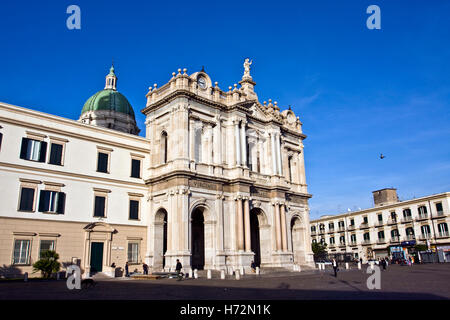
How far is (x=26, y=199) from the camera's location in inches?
1148

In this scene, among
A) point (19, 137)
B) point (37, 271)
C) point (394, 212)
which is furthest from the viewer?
point (394, 212)

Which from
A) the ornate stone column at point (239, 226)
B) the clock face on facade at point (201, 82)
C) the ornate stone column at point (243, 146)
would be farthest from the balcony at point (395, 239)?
the clock face on facade at point (201, 82)

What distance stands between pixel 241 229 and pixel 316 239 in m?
59.5

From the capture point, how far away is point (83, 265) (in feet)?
101

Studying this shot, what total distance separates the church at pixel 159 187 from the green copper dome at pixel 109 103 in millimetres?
18028

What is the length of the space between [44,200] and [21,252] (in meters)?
4.18

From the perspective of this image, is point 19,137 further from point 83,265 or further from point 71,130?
point 83,265

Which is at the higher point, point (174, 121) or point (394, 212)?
point (174, 121)

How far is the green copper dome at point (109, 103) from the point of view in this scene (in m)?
55.6

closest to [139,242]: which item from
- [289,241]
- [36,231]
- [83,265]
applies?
[83,265]

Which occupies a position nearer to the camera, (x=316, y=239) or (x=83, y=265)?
(x=83, y=265)

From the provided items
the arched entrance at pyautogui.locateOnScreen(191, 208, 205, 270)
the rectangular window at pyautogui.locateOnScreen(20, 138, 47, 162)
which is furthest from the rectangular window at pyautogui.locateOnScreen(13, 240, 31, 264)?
the arched entrance at pyautogui.locateOnScreen(191, 208, 205, 270)

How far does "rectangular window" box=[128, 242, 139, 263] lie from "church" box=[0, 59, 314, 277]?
9 cm
